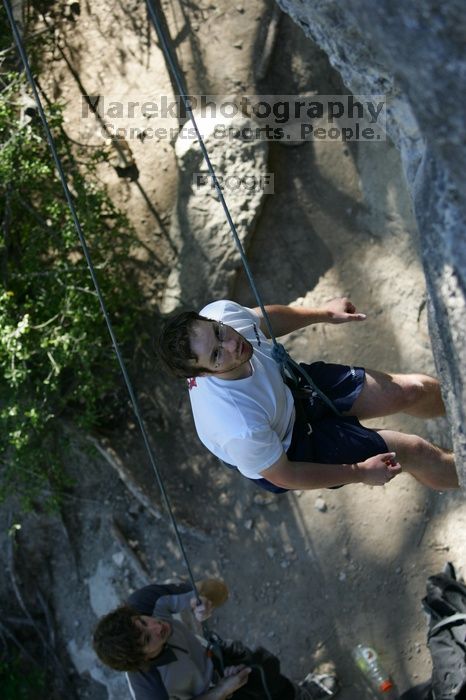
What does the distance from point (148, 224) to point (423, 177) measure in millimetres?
3135

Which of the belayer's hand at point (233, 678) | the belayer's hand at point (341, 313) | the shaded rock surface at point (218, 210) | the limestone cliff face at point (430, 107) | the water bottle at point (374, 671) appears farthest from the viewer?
the shaded rock surface at point (218, 210)

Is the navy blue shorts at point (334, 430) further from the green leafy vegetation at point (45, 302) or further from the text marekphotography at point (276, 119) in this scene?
the text marekphotography at point (276, 119)

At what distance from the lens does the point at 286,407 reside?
8.88 ft

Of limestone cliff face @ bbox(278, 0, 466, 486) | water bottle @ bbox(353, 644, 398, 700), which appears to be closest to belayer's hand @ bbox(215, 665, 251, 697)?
water bottle @ bbox(353, 644, 398, 700)

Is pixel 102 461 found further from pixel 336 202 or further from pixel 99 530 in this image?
pixel 336 202

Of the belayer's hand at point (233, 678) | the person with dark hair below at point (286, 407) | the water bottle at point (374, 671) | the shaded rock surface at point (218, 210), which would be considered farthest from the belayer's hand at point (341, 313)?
the water bottle at point (374, 671)

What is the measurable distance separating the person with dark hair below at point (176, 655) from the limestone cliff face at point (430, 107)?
145cm

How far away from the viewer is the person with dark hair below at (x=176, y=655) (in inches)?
120

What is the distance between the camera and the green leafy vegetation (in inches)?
165

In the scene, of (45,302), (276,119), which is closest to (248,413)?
(45,302)

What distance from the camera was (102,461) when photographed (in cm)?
502

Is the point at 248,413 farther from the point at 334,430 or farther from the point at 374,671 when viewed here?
the point at 374,671

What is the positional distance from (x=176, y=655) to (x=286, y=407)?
1288 millimetres

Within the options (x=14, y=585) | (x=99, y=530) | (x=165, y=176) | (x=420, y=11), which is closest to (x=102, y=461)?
(x=99, y=530)
